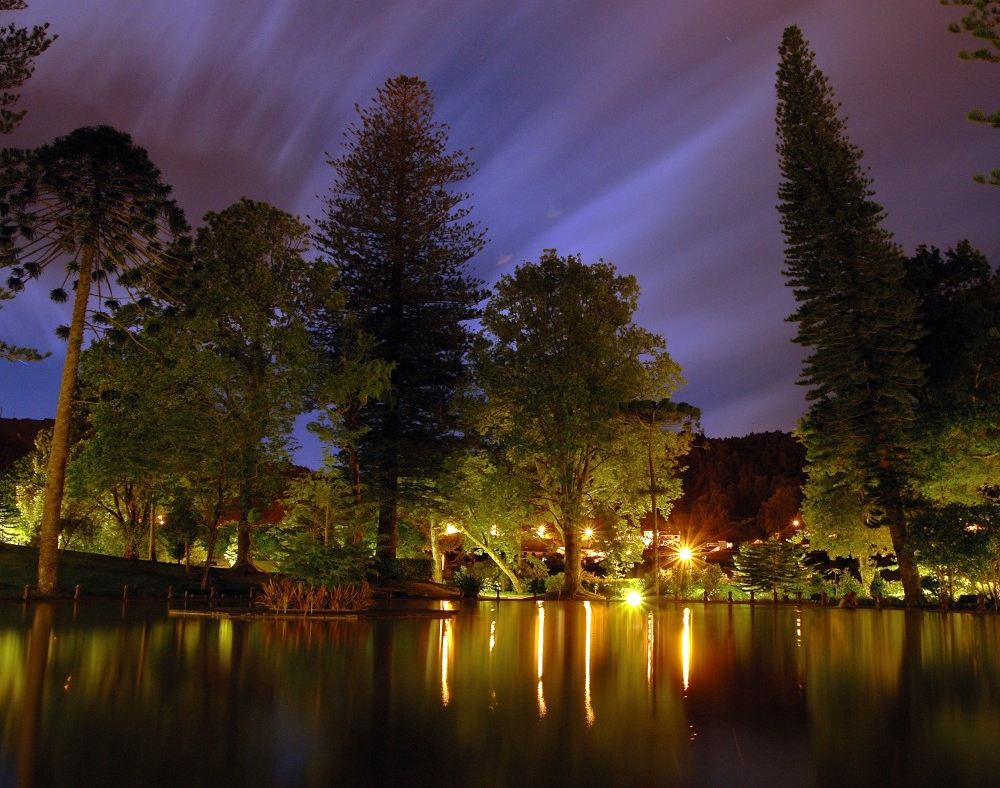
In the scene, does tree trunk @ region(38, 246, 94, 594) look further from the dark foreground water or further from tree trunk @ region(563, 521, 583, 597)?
tree trunk @ region(563, 521, 583, 597)

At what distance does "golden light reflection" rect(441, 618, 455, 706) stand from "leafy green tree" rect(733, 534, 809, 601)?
1837 cm

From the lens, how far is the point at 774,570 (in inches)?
1260

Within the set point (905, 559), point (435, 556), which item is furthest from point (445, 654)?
point (435, 556)

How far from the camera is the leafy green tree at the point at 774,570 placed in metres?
32.0

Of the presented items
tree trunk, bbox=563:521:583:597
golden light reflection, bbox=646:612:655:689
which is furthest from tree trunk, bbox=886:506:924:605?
golden light reflection, bbox=646:612:655:689

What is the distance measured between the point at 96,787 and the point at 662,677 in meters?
6.74

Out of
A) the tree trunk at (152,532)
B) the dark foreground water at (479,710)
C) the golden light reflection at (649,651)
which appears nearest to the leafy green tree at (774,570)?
the golden light reflection at (649,651)

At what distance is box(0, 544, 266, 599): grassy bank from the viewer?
23547 millimetres

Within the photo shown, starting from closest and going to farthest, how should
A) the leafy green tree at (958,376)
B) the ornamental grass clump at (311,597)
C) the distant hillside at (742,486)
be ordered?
the ornamental grass clump at (311,597) → the leafy green tree at (958,376) → the distant hillside at (742,486)

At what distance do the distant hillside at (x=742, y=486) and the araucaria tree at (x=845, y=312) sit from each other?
3950 centimetres

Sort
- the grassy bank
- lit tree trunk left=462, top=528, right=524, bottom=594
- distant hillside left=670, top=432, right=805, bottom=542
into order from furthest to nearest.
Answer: distant hillside left=670, top=432, right=805, bottom=542 < lit tree trunk left=462, top=528, right=524, bottom=594 < the grassy bank

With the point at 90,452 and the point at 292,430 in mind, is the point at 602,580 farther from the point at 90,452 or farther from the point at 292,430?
the point at 90,452

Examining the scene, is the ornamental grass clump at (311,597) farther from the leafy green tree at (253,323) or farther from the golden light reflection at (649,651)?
the leafy green tree at (253,323)

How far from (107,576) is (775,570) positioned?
25942 mm
